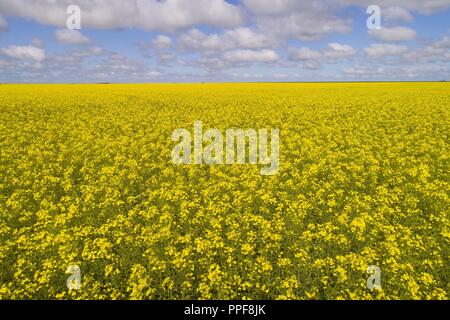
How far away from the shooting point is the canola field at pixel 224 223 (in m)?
6.39

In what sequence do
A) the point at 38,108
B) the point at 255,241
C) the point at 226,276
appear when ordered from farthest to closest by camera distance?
the point at 38,108, the point at 255,241, the point at 226,276

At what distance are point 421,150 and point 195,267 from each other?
12.8 meters

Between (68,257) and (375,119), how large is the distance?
22.6m

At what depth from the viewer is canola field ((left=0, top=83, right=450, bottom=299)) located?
6.39 meters

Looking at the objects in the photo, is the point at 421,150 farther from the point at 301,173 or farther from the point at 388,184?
the point at 301,173

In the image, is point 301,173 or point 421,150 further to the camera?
point 421,150

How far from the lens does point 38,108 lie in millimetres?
29734

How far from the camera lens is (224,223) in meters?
8.59
